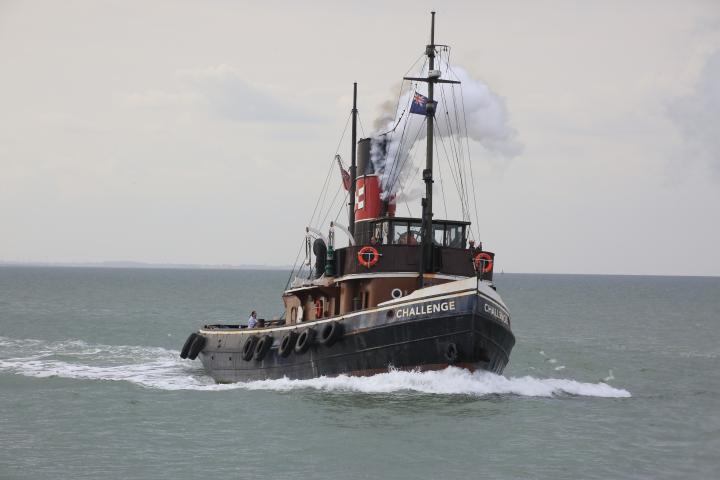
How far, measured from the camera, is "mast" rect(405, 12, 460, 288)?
27.4 m

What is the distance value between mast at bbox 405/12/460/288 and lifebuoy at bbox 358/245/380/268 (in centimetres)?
145

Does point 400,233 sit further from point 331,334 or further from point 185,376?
point 185,376

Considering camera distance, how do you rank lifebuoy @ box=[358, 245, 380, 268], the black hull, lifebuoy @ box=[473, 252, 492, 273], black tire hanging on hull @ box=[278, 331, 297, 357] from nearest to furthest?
the black hull, lifebuoy @ box=[358, 245, 380, 268], lifebuoy @ box=[473, 252, 492, 273], black tire hanging on hull @ box=[278, 331, 297, 357]

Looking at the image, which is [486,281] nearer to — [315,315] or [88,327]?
[315,315]

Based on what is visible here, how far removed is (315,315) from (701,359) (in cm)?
2319

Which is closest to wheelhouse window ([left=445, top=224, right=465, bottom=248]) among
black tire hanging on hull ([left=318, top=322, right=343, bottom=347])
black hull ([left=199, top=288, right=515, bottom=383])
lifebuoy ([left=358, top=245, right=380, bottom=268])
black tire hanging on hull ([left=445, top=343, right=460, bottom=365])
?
lifebuoy ([left=358, top=245, right=380, bottom=268])

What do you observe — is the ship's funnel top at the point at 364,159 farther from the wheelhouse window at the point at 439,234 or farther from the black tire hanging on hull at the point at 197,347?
the black tire hanging on hull at the point at 197,347

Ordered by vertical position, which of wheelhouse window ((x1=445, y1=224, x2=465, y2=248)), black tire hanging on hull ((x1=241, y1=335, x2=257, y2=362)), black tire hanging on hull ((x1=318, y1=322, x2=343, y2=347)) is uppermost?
wheelhouse window ((x1=445, y1=224, x2=465, y2=248))

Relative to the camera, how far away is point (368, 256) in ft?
90.4

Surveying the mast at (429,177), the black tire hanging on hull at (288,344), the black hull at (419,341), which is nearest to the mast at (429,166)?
the mast at (429,177)

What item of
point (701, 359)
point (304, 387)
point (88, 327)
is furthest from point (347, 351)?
point (88, 327)

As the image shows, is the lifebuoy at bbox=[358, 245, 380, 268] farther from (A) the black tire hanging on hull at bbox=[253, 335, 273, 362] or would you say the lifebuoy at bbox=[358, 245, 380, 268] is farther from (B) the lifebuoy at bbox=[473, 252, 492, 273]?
(A) the black tire hanging on hull at bbox=[253, 335, 273, 362]

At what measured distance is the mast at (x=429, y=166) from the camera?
27.4 metres

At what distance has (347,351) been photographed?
2723 cm
